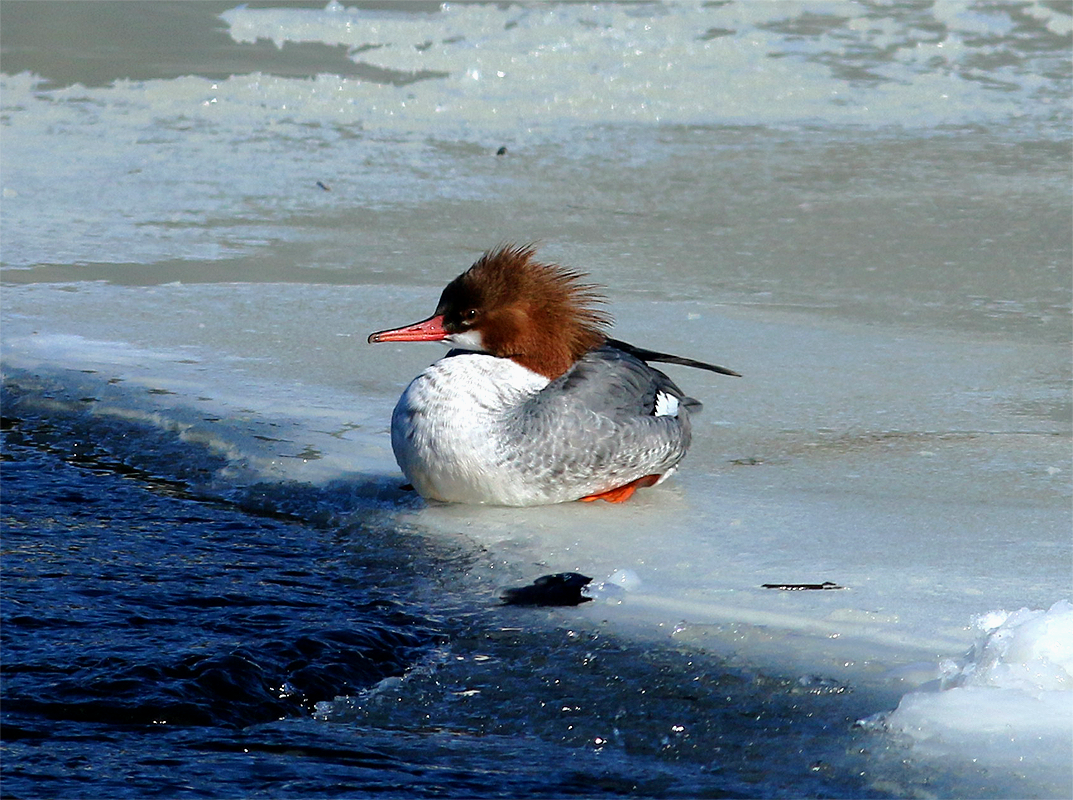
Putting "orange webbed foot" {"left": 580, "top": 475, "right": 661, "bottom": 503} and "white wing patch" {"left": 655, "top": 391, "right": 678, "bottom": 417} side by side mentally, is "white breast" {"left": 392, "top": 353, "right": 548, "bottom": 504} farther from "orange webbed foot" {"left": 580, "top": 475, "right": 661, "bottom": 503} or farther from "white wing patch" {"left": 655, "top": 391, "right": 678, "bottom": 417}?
"white wing patch" {"left": 655, "top": 391, "right": 678, "bottom": 417}

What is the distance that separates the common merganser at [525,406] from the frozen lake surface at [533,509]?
0.13 metres

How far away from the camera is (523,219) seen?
7387 mm

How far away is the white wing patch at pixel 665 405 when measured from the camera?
4082 mm

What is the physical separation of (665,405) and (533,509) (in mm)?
525

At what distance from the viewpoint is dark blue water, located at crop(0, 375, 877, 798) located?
256 centimetres

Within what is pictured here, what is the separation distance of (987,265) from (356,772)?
5.06m

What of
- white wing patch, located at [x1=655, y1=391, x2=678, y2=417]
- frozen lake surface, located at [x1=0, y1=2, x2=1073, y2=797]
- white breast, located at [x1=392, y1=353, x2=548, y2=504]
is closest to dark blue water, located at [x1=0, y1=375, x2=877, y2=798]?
frozen lake surface, located at [x1=0, y1=2, x2=1073, y2=797]

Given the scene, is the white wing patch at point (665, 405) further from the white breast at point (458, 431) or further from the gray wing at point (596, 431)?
the white breast at point (458, 431)

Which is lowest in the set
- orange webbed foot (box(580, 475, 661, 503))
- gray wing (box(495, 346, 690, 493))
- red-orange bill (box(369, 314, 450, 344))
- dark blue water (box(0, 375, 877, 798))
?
dark blue water (box(0, 375, 877, 798))

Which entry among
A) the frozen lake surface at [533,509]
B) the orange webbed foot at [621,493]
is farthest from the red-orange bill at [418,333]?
the orange webbed foot at [621,493]

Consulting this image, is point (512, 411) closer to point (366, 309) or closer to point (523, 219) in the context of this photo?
point (366, 309)

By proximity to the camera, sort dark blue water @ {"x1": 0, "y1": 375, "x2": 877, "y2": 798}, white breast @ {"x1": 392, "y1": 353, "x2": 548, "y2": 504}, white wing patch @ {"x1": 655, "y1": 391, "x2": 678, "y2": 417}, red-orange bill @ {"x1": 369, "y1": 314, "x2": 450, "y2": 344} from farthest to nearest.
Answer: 1. white wing patch @ {"x1": 655, "y1": 391, "x2": 678, "y2": 417}
2. red-orange bill @ {"x1": 369, "y1": 314, "x2": 450, "y2": 344}
3. white breast @ {"x1": 392, "y1": 353, "x2": 548, "y2": 504}
4. dark blue water @ {"x1": 0, "y1": 375, "x2": 877, "y2": 798}

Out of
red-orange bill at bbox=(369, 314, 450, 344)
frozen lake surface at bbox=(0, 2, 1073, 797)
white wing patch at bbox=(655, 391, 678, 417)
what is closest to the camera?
frozen lake surface at bbox=(0, 2, 1073, 797)

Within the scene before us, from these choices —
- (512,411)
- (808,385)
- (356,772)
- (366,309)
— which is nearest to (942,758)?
(356,772)
